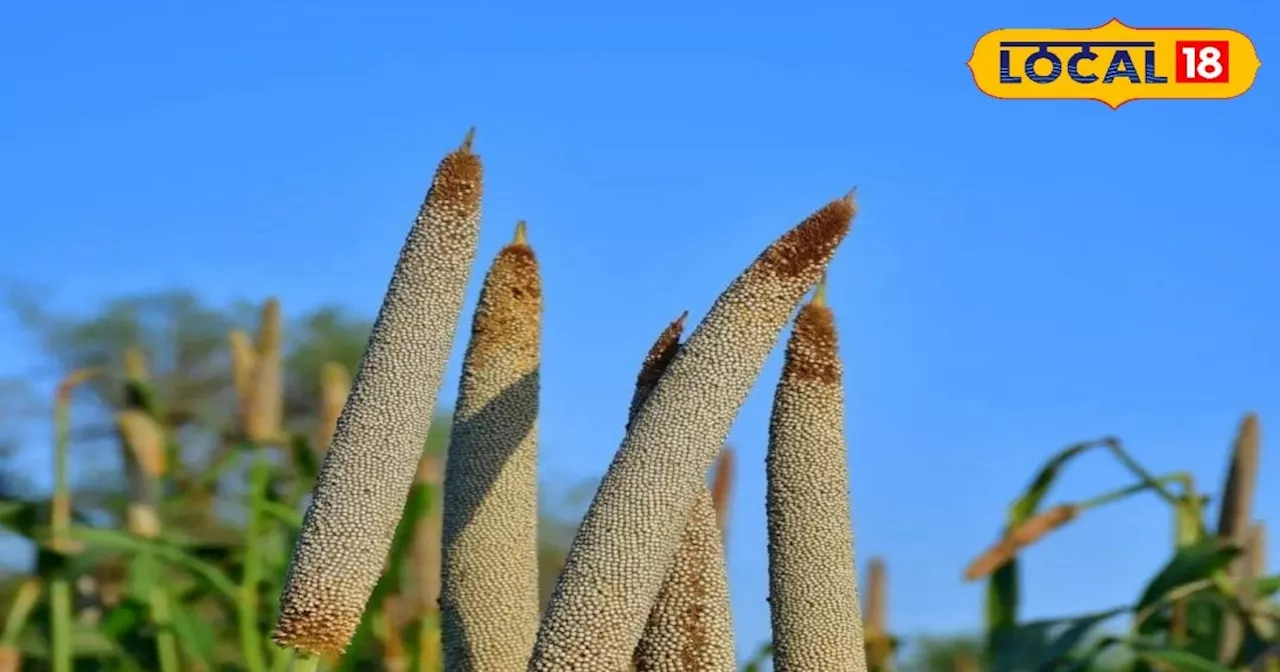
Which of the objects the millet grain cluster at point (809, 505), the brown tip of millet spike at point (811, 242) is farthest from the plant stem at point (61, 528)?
the brown tip of millet spike at point (811, 242)

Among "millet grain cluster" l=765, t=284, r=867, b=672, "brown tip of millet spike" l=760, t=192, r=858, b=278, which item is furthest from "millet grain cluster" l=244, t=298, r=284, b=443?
"brown tip of millet spike" l=760, t=192, r=858, b=278

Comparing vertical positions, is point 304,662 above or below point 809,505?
below

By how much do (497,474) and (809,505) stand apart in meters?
0.38

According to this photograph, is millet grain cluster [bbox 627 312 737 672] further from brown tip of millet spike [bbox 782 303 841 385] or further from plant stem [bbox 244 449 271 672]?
plant stem [bbox 244 449 271 672]

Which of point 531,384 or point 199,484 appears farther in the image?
point 199,484

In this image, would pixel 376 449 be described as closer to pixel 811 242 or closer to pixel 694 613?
pixel 694 613

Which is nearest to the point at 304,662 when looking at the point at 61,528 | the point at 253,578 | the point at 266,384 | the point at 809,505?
the point at 809,505

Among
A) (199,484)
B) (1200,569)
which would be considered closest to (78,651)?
(199,484)

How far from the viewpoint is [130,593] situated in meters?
5.49

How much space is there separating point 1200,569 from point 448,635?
3.38 m

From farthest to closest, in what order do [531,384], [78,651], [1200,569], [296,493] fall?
[296,493] → [78,651] → [1200,569] → [531,384]

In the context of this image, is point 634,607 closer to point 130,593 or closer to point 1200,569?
point 1200,569

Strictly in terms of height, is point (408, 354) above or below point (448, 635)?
above

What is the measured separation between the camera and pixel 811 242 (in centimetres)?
171
